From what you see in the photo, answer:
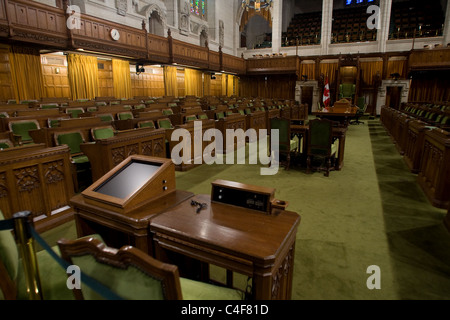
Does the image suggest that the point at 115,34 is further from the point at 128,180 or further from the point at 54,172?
the point at 128,180

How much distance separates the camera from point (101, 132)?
4328 mm

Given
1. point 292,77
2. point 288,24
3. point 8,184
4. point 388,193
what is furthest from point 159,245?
point 288,24

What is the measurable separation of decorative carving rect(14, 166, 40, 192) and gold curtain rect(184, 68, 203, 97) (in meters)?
12.9

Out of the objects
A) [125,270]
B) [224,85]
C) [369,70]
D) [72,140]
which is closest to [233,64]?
[224,85]

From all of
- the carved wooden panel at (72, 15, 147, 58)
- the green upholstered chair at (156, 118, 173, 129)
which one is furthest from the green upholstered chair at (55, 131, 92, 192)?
the carved wooden panel at (72, 15, 147, 58)

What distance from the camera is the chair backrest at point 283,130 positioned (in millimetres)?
4906

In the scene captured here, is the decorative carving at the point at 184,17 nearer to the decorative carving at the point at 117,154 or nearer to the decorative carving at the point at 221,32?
the decorative carving at the point at 221,32

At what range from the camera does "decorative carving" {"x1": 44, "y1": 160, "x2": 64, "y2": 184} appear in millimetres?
2857

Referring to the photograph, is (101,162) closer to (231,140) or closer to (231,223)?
(231,223)

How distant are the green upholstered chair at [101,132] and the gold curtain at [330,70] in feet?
45.3

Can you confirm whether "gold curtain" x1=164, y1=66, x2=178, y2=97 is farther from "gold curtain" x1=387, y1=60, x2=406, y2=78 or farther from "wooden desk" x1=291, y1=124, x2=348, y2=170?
"gold curtain" x1=387, y1=60, x2=406, y2=78

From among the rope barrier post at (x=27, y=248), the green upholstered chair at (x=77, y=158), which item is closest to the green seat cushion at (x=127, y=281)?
the rope barrier post at (x=27, y=248)

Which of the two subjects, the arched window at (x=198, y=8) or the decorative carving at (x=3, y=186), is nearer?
the decorative carving at (x=3, y=186)
